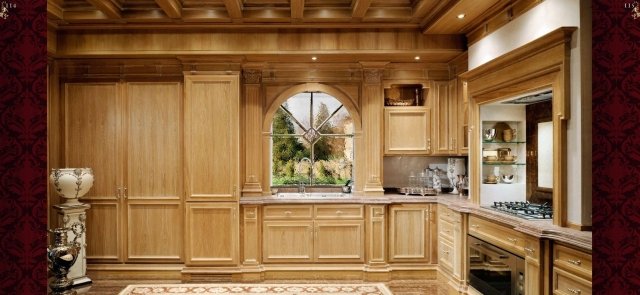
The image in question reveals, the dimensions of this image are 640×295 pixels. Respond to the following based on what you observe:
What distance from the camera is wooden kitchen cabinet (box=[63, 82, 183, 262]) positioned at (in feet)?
17.3

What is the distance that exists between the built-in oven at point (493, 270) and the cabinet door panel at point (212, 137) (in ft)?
8.40

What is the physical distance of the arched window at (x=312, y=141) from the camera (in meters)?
5.93

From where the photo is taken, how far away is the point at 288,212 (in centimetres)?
523

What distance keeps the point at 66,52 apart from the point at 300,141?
2.81 metres

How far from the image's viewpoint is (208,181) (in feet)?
16.9

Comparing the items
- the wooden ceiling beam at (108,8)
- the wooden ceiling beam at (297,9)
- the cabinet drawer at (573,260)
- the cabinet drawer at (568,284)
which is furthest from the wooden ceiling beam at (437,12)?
the wooden ceiling beam at (108,8)

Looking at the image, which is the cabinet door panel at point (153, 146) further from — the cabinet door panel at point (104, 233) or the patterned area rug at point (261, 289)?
the patterned area rug at point (261, 289)

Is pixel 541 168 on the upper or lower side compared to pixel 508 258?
upper

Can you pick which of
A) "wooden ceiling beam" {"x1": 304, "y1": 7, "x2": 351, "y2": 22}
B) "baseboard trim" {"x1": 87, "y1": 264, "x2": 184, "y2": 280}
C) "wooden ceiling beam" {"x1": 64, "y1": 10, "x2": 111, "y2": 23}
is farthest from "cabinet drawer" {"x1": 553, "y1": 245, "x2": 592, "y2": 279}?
"wooden ceiling beam" {"x1": 64, "y1": 10, "x2": 111, "y2": 23}

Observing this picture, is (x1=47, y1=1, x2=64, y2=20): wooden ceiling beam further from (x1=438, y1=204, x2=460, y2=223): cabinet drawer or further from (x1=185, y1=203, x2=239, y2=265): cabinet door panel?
(x1=438, y1=204, x2=460, y2=223): cabinet drawer

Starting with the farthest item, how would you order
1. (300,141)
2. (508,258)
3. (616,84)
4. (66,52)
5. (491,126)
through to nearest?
(300,141) → (66,52) → (491,126) → (508,258) → (616,84)
